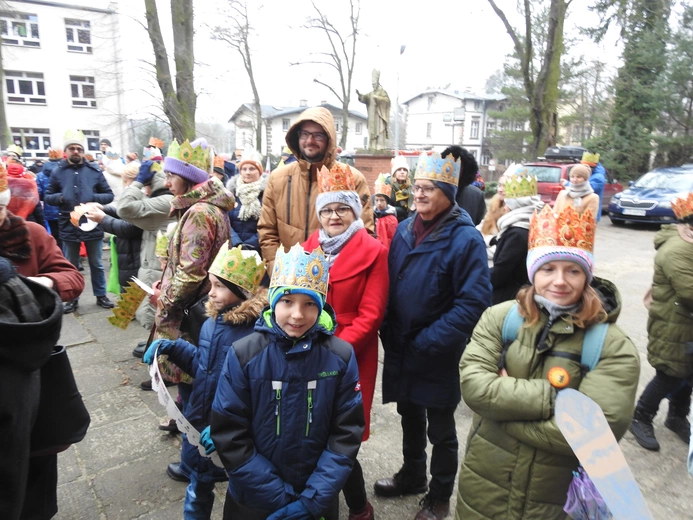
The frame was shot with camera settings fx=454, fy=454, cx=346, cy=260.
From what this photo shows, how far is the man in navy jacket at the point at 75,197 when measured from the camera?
6.45m

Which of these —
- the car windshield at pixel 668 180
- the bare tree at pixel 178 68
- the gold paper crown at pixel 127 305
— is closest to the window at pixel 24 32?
the bare tree at pixel 178 68

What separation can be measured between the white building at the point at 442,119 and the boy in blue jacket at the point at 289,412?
42.7 meters

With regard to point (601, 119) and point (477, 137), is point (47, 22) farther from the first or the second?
point (477, 137)

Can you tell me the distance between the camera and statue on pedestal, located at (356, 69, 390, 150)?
47.2 feet

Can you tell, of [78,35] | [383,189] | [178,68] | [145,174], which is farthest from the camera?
[78,35]

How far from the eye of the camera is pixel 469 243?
2.49m

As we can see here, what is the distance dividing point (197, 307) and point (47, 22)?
37.4 metres

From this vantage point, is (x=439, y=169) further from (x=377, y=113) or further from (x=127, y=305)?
(x=377, y=113)

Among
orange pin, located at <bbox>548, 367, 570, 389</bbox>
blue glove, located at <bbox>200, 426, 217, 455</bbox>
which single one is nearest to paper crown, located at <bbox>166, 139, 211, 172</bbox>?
blue glove, located at <bbox>200, 426, 217, 455</bbox>

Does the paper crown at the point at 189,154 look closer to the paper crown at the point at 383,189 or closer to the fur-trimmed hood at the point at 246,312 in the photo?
the fur-trimmed hood at the point at 246,312

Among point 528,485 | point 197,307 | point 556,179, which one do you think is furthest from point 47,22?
point 528,485

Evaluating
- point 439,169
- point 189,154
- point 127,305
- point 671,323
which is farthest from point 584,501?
point 127,305

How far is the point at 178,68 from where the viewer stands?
9.23 metres

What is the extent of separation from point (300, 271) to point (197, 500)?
1460 mm
